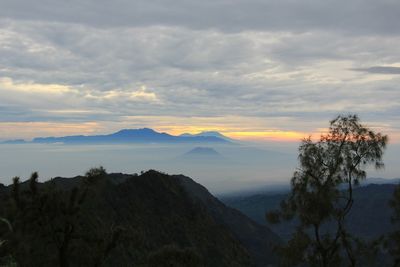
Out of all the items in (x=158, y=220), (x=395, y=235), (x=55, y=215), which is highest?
(x=55, y=215)

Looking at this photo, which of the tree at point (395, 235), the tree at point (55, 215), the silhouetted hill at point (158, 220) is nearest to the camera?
the tree at point (55, 215)

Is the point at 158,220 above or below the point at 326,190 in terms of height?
below

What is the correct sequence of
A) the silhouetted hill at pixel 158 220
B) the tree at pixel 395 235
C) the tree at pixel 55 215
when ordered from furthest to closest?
the silhouetted hill at pixel 158 220, the tree at pixel 395 235, the tree at pixel 55 215

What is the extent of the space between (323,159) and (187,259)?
17.0m

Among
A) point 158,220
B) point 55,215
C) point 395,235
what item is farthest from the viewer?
point 158,220

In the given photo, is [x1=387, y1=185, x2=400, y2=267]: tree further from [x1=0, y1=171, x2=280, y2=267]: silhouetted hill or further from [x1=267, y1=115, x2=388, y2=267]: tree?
[x1=0, y1=171, x2=280, y2=267]: silhouetted hill

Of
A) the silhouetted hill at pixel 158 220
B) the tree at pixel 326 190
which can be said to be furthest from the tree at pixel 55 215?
the silhouetted hill at pixel 158 220

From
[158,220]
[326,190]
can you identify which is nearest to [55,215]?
[326,190]

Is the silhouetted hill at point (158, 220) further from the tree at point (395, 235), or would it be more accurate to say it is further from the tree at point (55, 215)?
the tree at point (55, 215)

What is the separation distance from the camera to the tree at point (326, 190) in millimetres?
28594

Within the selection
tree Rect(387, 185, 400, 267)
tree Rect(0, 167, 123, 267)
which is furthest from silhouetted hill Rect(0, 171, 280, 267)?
tree Rect(0, 167, 123, 267)

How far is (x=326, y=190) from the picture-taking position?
94.9ft

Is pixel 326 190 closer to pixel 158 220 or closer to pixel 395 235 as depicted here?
pixel 395 235

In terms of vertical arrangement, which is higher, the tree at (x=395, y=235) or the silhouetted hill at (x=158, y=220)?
the tree at (x=395, y=235)
